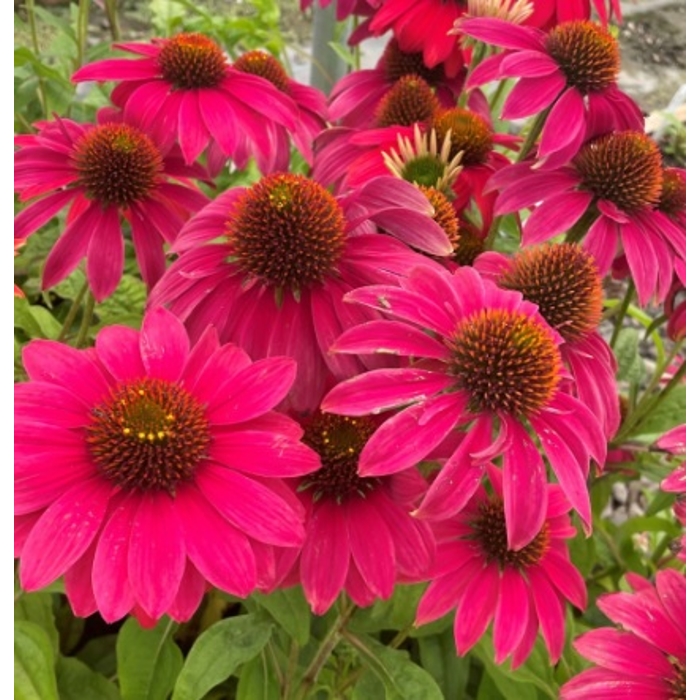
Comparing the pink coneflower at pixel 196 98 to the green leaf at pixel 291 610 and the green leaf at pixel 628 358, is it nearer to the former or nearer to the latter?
the green leaf at pixel 291 610

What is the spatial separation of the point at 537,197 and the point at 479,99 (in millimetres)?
321

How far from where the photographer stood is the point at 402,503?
0.60m

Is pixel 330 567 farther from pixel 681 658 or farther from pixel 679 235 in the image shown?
pixel 679 235

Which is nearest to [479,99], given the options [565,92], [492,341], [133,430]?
[565,92]

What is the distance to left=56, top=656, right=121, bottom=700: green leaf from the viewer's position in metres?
0.89

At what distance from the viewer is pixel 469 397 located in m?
0.58

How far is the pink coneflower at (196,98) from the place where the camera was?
2.80 feet

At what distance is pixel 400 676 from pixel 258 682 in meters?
0.13

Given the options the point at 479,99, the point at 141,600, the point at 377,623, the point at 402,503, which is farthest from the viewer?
the point at 479,99

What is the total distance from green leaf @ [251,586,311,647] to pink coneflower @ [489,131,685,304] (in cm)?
37

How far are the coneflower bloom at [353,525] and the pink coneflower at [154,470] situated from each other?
0.05 meters

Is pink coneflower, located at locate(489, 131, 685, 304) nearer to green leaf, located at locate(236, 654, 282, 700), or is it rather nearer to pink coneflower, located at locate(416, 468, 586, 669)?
pink coneflower, located at locate(416, 468, 586, 669)

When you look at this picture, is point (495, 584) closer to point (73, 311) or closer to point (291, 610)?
point (291, 610)

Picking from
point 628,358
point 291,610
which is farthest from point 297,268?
point 628,358
